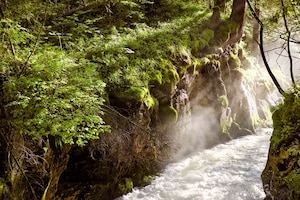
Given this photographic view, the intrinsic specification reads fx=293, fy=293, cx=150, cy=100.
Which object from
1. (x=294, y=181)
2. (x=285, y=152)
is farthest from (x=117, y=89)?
(x=294, y=181)

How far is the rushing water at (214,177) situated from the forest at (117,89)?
0.47m

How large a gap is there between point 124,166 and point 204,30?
5978mm

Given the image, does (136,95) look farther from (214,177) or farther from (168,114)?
(214,177)

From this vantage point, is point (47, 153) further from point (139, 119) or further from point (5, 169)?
point (139, 119)

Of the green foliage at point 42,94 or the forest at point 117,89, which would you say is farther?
the forest at point 117,89

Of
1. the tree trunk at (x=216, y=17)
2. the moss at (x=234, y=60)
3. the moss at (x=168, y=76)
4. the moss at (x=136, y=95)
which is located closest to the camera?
the moss at (x=136, y=95)

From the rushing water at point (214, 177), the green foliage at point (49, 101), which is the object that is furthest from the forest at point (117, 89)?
the rushing water at point (214, 177)

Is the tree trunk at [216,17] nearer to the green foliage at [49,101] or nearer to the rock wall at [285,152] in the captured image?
the rock wall at [285,152]

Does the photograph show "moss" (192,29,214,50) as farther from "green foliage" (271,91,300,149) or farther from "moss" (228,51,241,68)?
"green foliage" (271,91,300,149)

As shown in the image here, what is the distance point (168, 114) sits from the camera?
789 cm

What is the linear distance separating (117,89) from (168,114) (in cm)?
188

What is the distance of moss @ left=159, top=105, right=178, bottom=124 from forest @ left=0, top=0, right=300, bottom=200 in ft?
0.10

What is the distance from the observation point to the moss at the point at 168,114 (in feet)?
25.7

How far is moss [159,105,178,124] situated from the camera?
25.7 ft
